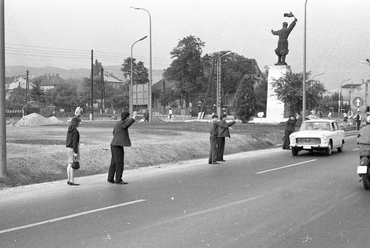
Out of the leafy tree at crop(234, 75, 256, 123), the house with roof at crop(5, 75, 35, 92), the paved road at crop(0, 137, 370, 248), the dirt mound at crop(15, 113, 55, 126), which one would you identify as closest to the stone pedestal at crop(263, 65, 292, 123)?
the leafy tree at crop(234, 75, 256, 123)

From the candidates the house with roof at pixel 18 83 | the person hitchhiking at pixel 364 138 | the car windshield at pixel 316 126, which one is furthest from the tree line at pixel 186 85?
the person hitchhiking at pixel 364 138

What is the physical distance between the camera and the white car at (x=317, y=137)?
64.6ft

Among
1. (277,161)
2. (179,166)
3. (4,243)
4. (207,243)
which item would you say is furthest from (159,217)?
(277,161)

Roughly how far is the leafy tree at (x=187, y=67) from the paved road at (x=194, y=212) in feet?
267

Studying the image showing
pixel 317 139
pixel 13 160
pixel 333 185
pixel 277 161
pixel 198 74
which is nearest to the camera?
pixel 333 185

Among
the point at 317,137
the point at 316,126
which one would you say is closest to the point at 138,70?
the point at 316,126

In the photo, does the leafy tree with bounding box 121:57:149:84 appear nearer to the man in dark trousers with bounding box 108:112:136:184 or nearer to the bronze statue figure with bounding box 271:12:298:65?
the bronze statue figure with bounding box 271:12:298:65

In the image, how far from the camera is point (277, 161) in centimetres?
1794

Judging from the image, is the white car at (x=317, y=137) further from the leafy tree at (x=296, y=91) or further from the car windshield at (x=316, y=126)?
the leafy tree at (x=296, y=91)

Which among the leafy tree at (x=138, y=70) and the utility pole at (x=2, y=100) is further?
the leafy tree at (x=138, y=70)

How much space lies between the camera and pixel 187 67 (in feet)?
310

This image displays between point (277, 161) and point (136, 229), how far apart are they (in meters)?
11.7

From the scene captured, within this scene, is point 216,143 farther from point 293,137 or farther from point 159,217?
point 159,217

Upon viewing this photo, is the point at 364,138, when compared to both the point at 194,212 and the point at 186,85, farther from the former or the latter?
the point at 186,85
